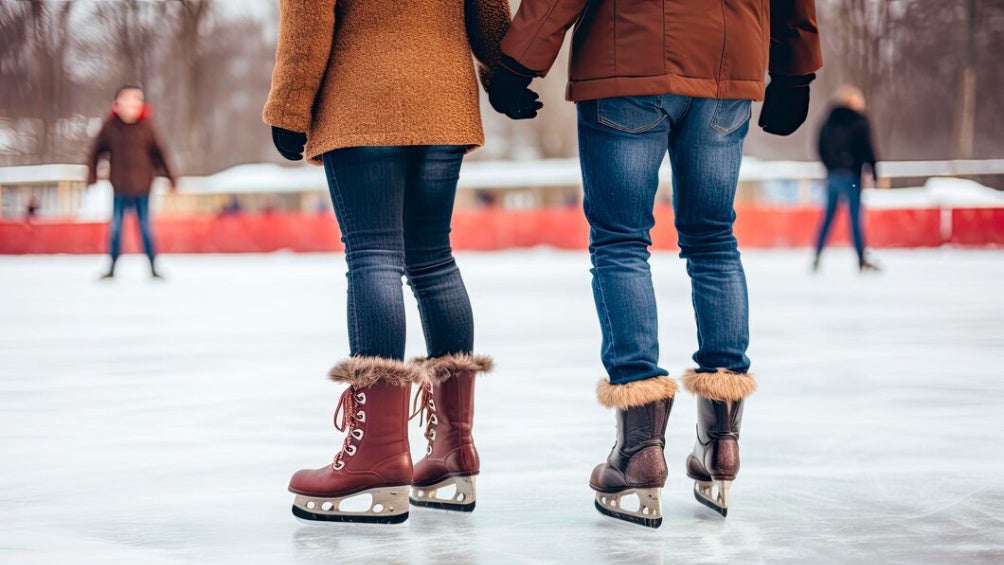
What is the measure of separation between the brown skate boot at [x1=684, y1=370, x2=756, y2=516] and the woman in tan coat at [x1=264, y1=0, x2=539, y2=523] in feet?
1.57

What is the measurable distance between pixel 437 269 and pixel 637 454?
594mm

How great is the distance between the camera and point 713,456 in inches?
103

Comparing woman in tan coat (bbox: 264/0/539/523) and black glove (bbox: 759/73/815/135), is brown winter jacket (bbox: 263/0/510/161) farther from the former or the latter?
black glove (bbox: 759/73/815/135)

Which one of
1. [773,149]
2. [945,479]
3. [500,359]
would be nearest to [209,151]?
[773,149]

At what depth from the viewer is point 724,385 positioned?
8.73ft

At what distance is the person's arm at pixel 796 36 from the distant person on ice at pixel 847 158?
868 cm

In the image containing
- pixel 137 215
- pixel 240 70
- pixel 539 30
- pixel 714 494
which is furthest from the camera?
pixel 240 70

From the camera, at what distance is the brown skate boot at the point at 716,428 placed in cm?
261

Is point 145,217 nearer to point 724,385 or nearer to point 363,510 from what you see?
point 363,510

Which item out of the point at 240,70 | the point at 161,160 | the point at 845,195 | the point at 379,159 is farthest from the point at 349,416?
the point at 240,70

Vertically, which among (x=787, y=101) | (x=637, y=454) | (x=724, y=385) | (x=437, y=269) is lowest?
(x=637, y=454)

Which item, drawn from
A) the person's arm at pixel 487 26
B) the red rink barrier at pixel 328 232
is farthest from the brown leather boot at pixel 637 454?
the red rink barrier at pixel 328 232

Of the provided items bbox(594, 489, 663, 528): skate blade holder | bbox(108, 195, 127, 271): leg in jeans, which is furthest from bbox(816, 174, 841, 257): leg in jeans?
bbox(594, 489, 663, 528): skate blade holder

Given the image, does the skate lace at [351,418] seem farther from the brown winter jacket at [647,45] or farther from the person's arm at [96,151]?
the person's arm at [96,151]
